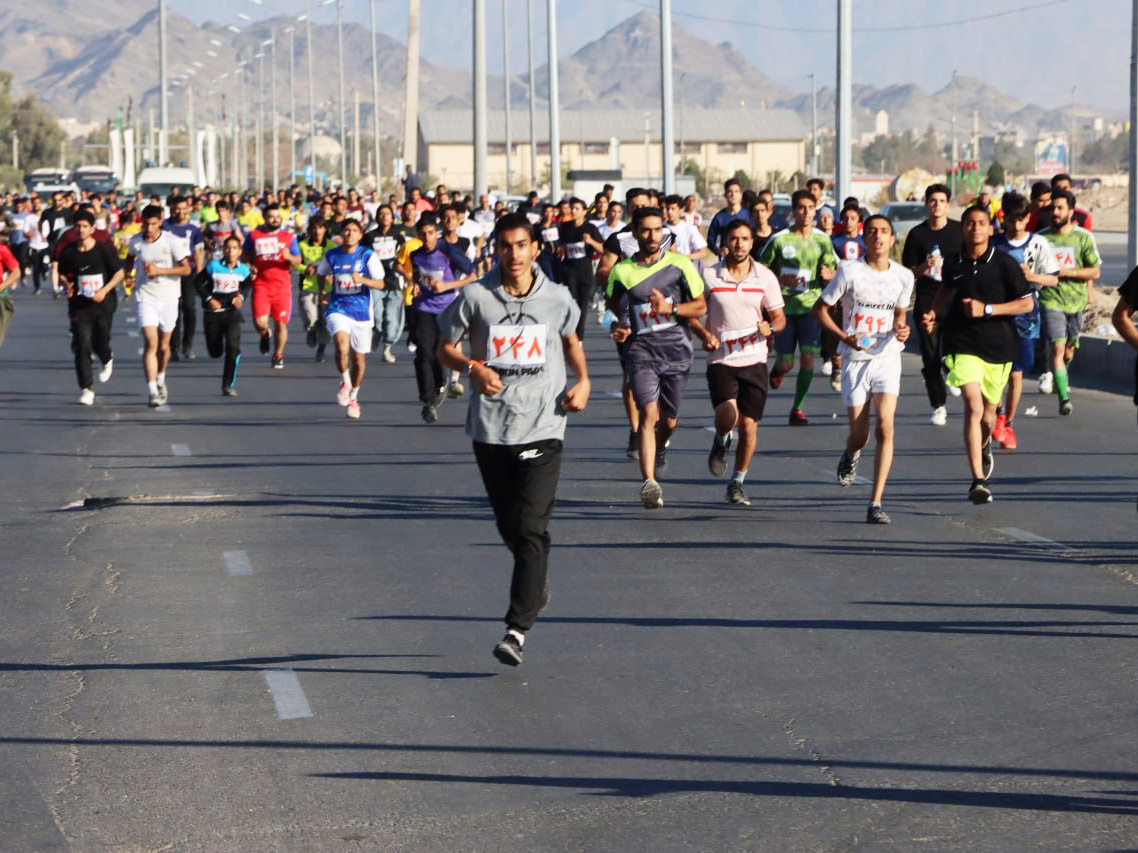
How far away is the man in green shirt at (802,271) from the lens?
55.3ft

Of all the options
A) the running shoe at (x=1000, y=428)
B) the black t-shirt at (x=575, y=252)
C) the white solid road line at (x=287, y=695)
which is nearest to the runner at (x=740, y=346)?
the running shoe at (x=1000, y=428)

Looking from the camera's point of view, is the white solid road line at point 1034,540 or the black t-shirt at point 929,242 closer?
the white solid road line at point 1034,540

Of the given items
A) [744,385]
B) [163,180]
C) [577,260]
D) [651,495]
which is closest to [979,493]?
[744,385]

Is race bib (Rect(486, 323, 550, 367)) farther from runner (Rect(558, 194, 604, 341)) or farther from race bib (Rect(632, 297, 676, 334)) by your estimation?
runner (Rect(558, 194, 604, 341))

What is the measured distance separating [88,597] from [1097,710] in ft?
15.5

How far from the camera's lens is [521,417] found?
8297 mm

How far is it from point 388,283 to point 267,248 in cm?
137

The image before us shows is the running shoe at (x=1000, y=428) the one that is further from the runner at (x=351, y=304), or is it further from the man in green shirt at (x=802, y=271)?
the runner at (x=351, y=304)

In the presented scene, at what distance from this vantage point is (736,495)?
41.4 feet

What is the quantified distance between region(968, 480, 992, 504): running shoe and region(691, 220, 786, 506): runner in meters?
1.31

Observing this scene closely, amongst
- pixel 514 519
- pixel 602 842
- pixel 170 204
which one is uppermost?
pixel 170 204

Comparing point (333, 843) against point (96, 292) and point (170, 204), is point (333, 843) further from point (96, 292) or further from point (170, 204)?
point (170, 204)

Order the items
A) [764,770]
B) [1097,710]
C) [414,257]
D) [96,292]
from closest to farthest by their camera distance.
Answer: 1. [764,770]
2. [1097,710]
3. [414,257]
4. [96,292]

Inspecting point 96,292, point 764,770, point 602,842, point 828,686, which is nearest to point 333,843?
point 602,842
